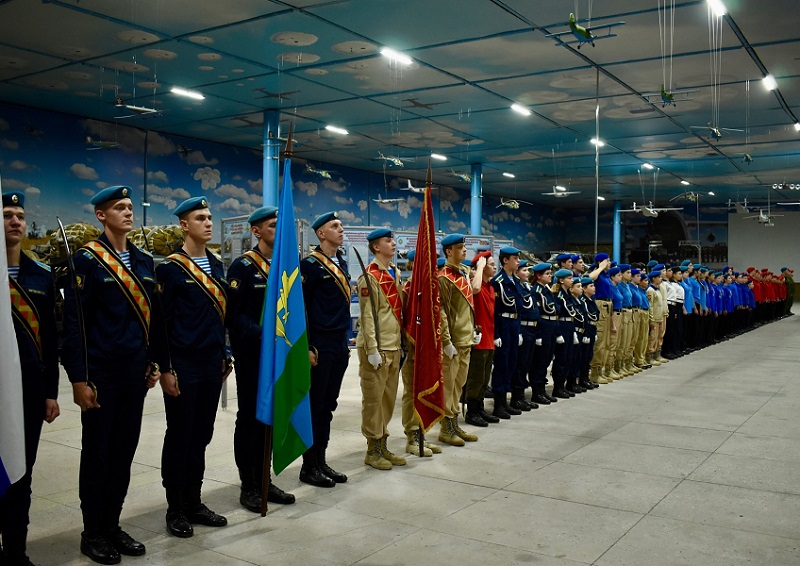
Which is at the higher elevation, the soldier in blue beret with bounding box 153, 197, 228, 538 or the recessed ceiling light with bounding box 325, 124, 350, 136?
the recessed ceiling light with bounding box 325, 124, 350, 136

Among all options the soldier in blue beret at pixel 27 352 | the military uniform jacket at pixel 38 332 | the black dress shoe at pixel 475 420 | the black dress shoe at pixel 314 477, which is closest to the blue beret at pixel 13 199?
the soldier in blue beret at pixel 27 352

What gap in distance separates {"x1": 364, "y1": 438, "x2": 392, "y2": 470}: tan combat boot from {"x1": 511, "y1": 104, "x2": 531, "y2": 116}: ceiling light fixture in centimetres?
889

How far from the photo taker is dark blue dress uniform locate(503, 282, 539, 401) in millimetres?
7082

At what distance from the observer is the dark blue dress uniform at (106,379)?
327cm

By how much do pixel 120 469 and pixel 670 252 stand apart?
95.6ft

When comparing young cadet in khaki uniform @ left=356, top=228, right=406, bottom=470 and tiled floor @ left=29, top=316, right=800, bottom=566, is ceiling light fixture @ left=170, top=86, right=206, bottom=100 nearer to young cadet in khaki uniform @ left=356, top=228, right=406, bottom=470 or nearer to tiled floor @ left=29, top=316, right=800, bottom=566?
tiled floor @ left=29, top=316, right=800, bottom=566

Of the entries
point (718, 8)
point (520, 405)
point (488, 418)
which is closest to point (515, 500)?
point (488, 418)

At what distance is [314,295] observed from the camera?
4527 millimetres

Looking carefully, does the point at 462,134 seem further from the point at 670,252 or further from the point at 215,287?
the point at 670,252

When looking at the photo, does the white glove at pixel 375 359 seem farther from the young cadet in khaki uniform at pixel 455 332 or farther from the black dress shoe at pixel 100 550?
the black dress shoe at pixel 100 550

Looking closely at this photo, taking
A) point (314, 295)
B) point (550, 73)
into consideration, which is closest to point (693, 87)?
point (550, 73)

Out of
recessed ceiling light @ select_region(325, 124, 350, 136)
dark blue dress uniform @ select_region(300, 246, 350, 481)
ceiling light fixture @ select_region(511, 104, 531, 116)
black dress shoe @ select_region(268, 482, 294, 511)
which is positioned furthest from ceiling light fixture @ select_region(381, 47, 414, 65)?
black dress shoe @ select_region(268, 482, 294, 511)

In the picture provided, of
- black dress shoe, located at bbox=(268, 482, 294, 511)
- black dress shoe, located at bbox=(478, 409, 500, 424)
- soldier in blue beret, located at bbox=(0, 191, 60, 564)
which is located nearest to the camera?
soldier in blue beret, located at bbox=(0, 191, 60, 564)

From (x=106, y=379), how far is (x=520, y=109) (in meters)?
10.8
